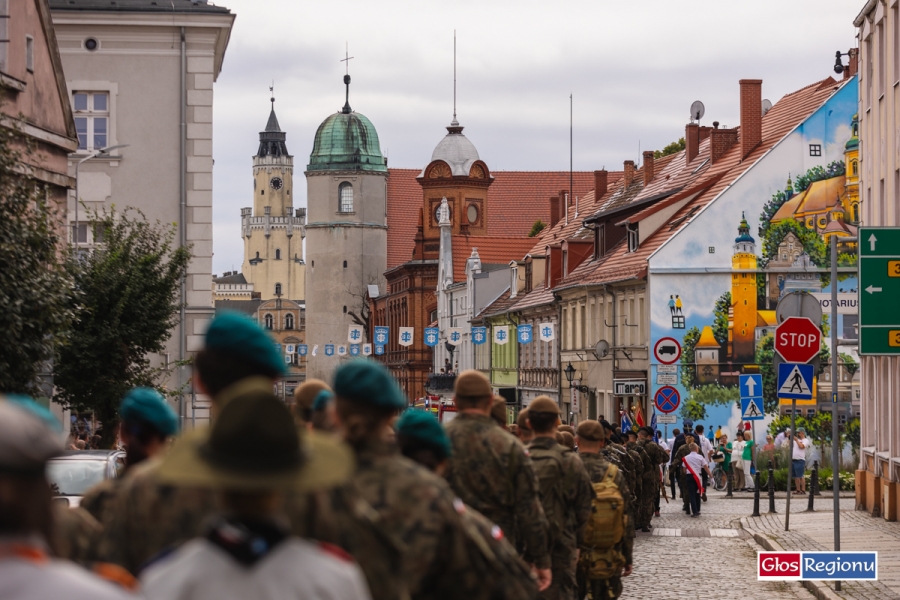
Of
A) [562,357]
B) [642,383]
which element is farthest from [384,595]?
[562,357]

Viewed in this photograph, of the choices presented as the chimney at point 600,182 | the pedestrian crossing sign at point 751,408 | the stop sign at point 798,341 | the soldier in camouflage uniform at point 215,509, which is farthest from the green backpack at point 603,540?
the chimney at point 600,182

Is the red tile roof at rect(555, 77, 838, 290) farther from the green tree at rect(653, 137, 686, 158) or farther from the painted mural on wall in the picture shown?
the green tree at rect(653, 137, 686, 158)

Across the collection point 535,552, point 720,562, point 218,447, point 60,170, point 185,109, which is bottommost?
point 720,562

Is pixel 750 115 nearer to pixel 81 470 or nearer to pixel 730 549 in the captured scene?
pixel 730 549

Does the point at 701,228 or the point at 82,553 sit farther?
the point at 701,228

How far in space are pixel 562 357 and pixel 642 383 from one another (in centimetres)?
1373

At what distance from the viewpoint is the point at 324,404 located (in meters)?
6.95

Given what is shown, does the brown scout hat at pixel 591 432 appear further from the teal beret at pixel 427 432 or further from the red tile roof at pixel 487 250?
the red tile roof at pixel 487 250

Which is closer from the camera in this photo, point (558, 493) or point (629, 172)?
point (558, 493)

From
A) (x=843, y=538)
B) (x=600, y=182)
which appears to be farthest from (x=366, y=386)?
(x=600, y=182)

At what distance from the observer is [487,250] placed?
99.0 metres

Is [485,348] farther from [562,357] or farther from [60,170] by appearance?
[60,170]

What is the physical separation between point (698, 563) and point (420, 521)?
15605 mm

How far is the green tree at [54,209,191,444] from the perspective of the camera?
27562mm
